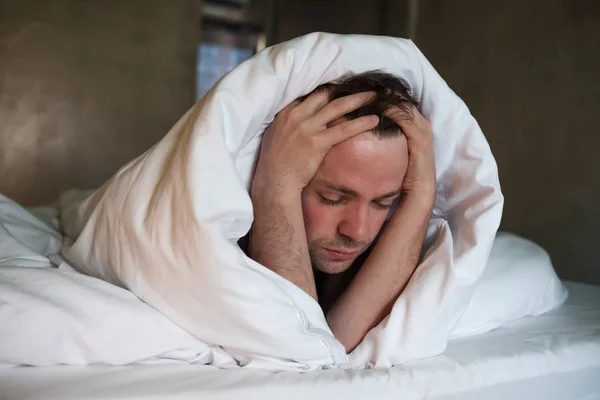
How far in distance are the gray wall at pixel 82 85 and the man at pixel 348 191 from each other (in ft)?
6.93

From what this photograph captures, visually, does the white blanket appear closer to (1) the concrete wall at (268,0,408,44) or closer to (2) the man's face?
(2) the man's face

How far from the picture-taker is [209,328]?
0.71 metres

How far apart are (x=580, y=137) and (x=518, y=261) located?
2.70 ft

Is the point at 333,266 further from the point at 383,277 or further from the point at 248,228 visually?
the point at 248,228

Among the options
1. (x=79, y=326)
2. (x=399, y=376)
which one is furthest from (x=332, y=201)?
(x=79, y=326)

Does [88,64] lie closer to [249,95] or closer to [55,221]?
[55,221]

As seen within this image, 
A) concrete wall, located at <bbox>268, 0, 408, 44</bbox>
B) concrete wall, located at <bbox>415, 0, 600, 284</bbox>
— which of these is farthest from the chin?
concrete wall, located at <bbox>268, 0, 408, 44</bbox>

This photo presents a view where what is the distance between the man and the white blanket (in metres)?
0.04

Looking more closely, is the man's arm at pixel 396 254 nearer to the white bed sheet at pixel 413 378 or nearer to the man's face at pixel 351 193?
the man's face at pixel 351 193

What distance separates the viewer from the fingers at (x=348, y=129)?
0.89 metres

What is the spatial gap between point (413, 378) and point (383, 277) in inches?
8.9

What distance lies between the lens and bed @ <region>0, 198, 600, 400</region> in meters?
0.59

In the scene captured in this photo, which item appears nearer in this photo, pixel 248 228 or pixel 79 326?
pixel 79 326

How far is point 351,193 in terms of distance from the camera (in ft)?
3.12
